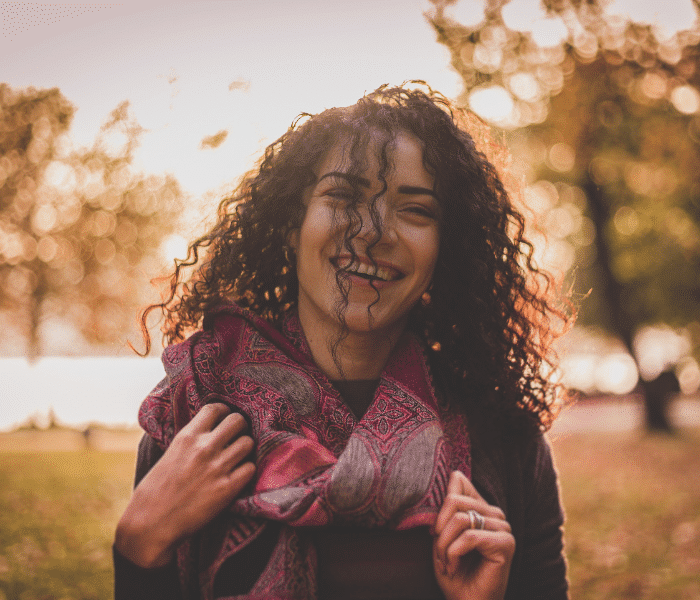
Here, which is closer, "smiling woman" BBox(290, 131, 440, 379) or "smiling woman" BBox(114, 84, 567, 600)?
"smiling woman" BBox(114, 84, 567, 600)

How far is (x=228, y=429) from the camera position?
1804 mm

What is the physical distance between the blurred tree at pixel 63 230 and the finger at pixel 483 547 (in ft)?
25.8

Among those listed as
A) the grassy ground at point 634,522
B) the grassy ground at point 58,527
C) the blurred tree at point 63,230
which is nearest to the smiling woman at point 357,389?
the grassy ground at point 634,522

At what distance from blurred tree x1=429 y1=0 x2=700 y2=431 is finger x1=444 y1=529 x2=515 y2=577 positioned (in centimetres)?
520

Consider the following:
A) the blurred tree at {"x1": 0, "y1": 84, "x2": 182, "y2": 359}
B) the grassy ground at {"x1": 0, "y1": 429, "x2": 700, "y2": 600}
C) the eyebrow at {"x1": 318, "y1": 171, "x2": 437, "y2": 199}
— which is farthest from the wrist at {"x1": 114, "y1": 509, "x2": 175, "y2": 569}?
the blurred tree at {"x1": 0, "y1": 84, "x2": 182, "y2": 359}

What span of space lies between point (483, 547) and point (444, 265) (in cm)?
95

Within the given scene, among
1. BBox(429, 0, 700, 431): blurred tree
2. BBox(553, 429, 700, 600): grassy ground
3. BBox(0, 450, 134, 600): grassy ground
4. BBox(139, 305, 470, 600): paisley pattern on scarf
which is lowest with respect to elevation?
BBox(553, 429, 700, 600): grassy ground

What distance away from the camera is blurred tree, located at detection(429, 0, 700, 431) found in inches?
389

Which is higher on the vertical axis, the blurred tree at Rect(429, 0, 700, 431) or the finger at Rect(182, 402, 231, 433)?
the blurred tree at Rect(429, 0, 700, 431)

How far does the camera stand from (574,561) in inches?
251

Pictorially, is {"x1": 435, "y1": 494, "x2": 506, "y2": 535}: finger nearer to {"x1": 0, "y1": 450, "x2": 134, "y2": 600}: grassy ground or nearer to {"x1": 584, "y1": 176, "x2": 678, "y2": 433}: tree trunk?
{"x1": 0, "y1": 450, "x2": 134, "y2": 600}: grassy ground

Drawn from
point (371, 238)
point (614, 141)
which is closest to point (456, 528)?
point (371, 238)

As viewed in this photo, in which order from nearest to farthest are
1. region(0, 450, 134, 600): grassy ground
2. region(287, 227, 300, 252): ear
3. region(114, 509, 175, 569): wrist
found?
region(114, 509, 175, 569): wrist → region(287, 227, 300, 252): ear → region(0, 450, 134, 600): grassy ground

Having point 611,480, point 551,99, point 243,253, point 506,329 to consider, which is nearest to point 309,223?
point 243,253
